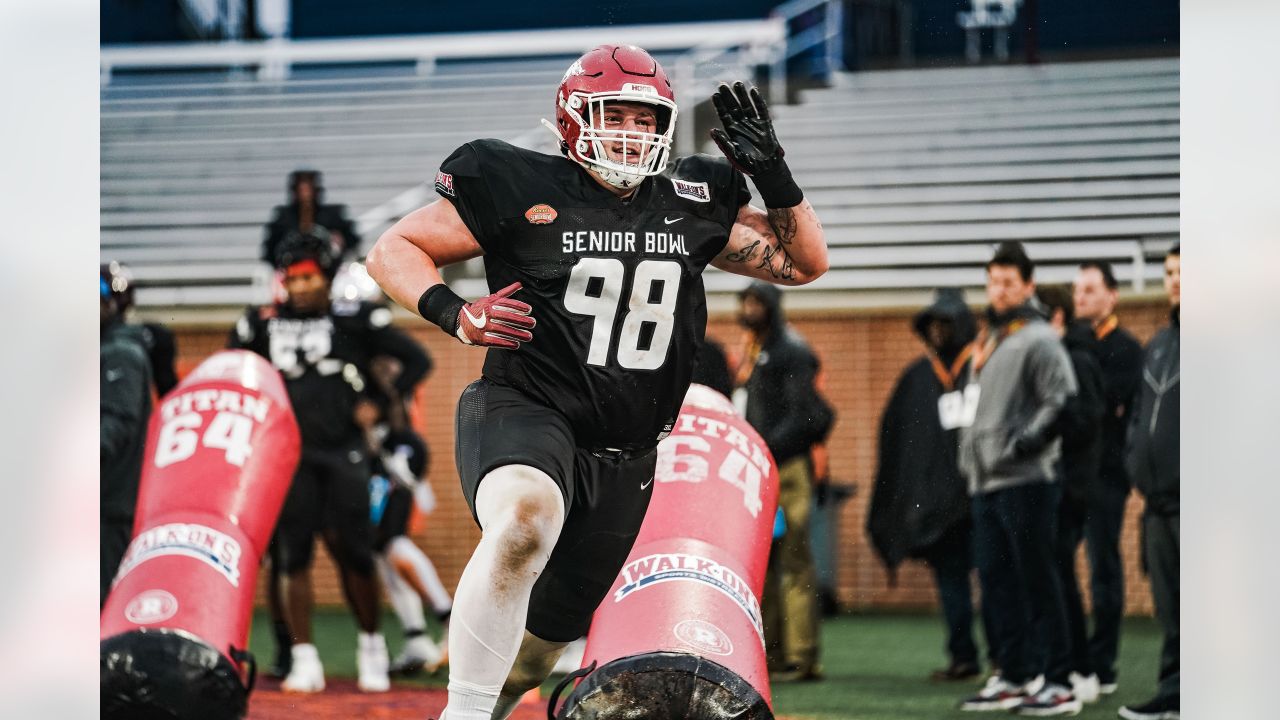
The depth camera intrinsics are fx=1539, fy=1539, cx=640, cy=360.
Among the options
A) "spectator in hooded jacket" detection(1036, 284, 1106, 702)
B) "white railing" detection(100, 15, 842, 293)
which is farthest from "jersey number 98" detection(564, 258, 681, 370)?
"spectator in hooded jacket" detection(1036, 284, 1106, 702)

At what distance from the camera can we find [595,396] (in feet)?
8.57

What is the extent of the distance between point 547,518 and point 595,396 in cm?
31

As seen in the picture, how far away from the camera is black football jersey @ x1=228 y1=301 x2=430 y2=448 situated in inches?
170

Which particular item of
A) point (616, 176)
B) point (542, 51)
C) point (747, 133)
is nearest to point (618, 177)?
point (616, 176)

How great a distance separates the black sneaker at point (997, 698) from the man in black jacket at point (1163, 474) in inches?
9.7

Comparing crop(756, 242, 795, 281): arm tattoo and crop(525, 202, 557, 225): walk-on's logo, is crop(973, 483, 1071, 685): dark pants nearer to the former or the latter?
crop(756, 242, 795, 281): arm tattoo

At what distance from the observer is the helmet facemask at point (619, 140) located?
2.60m

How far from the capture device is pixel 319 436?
4316mm

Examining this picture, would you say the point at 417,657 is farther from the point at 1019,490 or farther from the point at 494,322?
the point at 494,322

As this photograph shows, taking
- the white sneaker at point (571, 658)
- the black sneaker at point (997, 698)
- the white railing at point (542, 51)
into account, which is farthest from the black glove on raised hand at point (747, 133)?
the white sneaker at point (571, 658)

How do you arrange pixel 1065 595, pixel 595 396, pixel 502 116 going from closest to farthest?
pixel 595 396 → pixel 1065 595 → pixel 502 116

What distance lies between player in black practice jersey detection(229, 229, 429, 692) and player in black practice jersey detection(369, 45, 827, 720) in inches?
67.0
